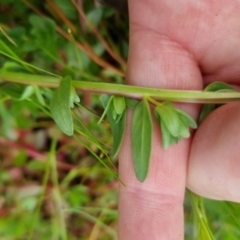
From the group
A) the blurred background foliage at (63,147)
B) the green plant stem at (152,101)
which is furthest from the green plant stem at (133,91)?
the blurred background foliage at (63,147)

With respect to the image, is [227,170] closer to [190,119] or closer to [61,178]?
[190,119]

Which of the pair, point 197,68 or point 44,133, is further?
point 44,133

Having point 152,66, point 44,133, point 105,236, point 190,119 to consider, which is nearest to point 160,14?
point 152,66

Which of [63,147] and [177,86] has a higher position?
[177,86]

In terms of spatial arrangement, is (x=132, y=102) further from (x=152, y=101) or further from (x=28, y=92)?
(x=28, y=92)

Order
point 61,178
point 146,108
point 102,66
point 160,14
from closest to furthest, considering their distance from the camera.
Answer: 1. point 146,108
2. point 160,14
3. point 102,66
4. point 61,178

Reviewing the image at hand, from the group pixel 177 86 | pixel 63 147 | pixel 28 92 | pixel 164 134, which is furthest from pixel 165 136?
pixel 63 147
